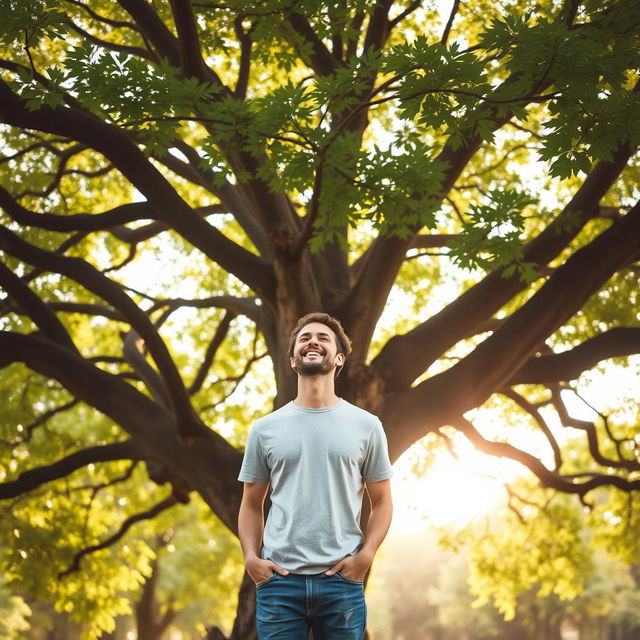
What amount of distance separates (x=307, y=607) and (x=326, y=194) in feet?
9.66

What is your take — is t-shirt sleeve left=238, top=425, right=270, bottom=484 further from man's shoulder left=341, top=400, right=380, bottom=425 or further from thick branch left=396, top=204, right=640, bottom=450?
thick branch left=396, top=204, right=640, bottom=450

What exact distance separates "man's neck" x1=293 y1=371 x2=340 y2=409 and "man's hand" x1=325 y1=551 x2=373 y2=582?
0.65 meters

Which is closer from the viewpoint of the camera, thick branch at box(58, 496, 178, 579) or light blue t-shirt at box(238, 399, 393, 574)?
light blue t-shirt at box(238, 399, 393, 574)

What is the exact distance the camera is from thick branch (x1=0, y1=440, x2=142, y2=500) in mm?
8617

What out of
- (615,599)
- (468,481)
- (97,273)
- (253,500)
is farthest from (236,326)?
(615,599)

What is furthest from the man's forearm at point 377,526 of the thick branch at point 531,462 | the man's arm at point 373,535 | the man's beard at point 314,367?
the thick branch at point 531,462

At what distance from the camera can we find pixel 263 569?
3.05 metres

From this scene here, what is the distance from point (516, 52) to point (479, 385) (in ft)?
11.2

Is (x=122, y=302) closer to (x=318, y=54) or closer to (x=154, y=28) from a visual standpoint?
(x=154, y=28)

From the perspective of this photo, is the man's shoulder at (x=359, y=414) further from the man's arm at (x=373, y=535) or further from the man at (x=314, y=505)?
the man's arm at (x=373, y=535)

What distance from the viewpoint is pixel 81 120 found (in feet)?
19.6

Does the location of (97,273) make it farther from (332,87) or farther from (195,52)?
(332,87)

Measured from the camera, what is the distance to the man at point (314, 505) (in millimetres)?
3004

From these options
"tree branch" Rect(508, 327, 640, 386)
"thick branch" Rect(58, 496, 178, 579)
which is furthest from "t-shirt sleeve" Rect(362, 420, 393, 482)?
"thick branch" Rect(58, 496, 178, 579)
